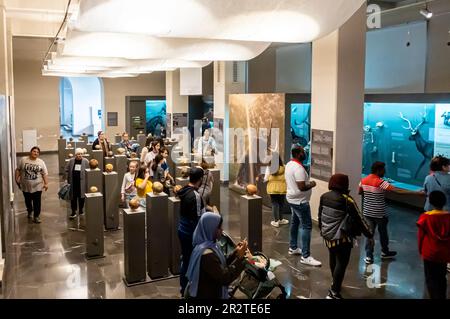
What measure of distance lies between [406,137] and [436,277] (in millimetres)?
6598

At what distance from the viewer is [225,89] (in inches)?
495

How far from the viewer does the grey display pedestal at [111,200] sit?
8266 mm

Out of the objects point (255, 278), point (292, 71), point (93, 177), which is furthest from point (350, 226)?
point (292, 71)

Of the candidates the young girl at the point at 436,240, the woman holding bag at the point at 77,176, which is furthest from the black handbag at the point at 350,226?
the woman holding bag at the point at 77,176

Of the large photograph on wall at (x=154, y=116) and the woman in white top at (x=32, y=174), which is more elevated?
the large photograph on wall at (x=154, y=116)

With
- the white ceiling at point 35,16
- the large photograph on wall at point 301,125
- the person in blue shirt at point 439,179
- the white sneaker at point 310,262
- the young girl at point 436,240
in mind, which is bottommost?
the white sneaker at point 310,262

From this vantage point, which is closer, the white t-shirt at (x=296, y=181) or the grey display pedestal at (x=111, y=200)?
the white t-shirt at (x=296, y=181)

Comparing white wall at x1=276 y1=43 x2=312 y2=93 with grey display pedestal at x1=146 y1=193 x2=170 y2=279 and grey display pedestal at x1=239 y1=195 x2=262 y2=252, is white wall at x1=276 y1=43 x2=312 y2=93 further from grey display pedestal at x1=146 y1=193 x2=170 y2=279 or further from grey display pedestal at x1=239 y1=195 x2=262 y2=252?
grey display pedestal at x1=146 y1=193 x2=170 y2=279

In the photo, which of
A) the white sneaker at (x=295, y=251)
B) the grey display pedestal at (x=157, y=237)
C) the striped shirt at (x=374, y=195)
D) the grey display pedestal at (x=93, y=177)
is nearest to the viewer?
the grey display pedestal at (x=157, y=237)

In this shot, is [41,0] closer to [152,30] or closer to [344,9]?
[152,30]

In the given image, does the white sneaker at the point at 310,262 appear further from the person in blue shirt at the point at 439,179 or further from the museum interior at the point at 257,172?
the person in blue shirt at the point at 439,179

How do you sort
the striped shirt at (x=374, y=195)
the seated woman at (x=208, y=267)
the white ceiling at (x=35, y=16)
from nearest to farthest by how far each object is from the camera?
1. the seated woman at (x=208, y=267)
2. the striped shirt at (x=374, y=195)
3. the white ceiling at (x=35, y=16)

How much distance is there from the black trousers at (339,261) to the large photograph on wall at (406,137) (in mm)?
5355

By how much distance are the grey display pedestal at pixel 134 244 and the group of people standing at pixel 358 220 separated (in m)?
2.15
